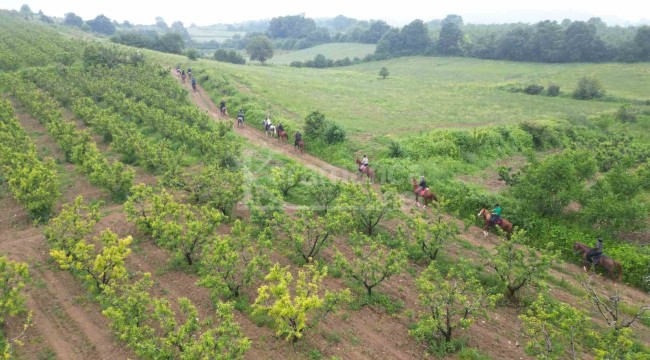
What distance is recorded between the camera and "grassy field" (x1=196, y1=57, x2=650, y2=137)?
39406 mm

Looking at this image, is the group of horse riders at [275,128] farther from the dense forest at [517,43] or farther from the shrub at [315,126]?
the dense forest at [517,43]

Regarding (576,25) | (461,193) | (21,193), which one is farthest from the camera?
(576,25)

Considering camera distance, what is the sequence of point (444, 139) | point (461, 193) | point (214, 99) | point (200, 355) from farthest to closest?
point (214, 99) → point (444, 139) → point (461, 193) → point (200, 355)

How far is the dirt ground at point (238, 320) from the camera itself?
1250 cm

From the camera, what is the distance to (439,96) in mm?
52031

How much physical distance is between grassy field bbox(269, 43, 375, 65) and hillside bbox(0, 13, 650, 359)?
74.7 m

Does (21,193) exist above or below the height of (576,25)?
below

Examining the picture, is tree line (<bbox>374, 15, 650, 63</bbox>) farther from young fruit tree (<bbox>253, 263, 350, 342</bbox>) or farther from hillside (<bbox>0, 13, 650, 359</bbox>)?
young fruit tree (<bbox>253, 263, 350, 342</bbox>)

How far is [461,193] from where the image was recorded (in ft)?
76.7

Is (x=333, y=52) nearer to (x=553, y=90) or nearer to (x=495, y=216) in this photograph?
(x=553, y=90)

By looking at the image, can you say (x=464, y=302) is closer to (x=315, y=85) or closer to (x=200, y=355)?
(x=200, y=355)

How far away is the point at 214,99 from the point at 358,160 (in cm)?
2249

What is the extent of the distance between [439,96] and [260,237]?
4203 centimetres

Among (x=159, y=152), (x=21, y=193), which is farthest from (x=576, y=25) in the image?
(x=21, y=193)
